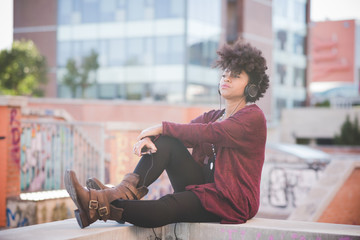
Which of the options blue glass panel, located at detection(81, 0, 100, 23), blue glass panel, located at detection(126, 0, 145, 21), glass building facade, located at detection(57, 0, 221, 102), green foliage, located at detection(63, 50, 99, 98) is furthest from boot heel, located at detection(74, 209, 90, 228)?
blue glass panel, located at detection(81, 0, 100, 23)

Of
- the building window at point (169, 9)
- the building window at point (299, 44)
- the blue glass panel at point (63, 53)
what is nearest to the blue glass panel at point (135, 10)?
the building window at point (169, 9)

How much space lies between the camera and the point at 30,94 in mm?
35844

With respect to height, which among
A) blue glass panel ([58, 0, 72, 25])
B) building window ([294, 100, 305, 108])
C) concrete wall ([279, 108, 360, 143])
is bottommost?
concrete wall ([279, 108, 360, 143])

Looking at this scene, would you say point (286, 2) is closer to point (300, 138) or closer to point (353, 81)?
point (300, 138)

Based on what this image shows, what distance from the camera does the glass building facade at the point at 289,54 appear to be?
157 feet

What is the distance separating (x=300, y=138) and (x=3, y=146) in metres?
28.0

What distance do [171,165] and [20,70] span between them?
3190 cm

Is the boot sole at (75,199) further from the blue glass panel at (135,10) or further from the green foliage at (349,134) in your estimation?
the blue glass panel at (135,10)

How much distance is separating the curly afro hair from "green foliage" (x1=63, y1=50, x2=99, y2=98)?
36093 mm

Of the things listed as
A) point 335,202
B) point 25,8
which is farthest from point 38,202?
point 25,8

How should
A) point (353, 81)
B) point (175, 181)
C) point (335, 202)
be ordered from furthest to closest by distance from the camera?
point (353, 81) → point (335, 202) → point (175, 181)

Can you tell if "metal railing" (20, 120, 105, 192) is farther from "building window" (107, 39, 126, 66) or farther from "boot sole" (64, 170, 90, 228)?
"building window" (107, 39, 126, 66)

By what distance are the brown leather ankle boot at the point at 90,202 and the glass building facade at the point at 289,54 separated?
4405 cm

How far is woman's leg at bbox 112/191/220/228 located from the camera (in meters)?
3.36
